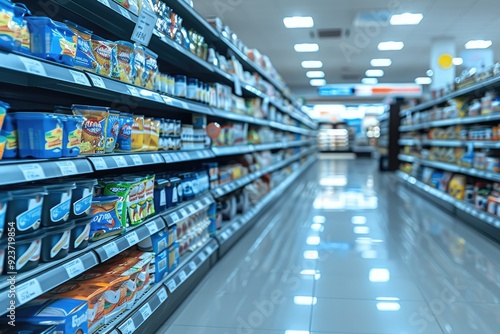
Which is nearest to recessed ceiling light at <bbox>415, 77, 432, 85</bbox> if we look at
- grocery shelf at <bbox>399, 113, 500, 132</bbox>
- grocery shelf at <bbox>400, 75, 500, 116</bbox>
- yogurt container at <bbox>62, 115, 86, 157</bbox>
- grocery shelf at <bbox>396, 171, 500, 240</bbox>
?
grocery shelf at <bbox>399, 113, 500, 132</bbox>

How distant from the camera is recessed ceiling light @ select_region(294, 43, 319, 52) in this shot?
35.1 feet

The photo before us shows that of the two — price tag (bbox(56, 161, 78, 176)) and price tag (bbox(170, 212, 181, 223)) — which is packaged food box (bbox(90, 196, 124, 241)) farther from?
price tag (bbox(170, 212, 181, 223))

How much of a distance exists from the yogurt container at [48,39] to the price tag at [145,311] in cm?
124

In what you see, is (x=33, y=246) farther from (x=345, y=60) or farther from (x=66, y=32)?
(x=345, y=60)

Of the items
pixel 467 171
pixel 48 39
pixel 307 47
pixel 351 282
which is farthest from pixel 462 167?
pixel 307 47

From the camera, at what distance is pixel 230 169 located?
14.4 ft

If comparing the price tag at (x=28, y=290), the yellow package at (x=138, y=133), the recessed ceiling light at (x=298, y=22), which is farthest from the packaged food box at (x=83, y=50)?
the recessed ceiling light at (x=298, y=22)

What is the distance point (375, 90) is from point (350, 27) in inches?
354

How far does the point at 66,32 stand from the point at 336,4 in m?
6.57

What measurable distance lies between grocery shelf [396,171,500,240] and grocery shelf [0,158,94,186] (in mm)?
4146

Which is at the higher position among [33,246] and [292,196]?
[33,246]

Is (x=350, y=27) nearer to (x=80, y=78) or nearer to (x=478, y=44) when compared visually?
(x=478, y=44)

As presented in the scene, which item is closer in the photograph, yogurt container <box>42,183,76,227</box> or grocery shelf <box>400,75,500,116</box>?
yogurt container <box>42,183,76,227</box>

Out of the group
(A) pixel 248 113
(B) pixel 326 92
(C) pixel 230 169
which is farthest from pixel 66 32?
(B) pixel 326 92
